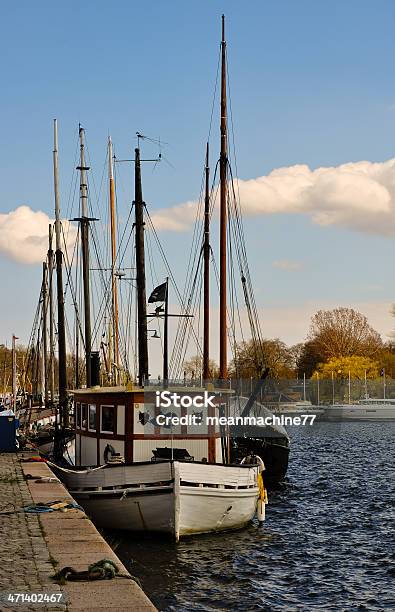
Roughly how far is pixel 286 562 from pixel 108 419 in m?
6.84

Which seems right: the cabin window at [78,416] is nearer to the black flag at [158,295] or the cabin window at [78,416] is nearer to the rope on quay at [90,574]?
the black flag at [158,295]

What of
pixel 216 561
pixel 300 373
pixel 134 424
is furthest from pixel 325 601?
pixel 300 373

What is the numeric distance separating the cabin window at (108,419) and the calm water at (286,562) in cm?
339

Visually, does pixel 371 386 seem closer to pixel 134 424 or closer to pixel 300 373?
pixel 300 373

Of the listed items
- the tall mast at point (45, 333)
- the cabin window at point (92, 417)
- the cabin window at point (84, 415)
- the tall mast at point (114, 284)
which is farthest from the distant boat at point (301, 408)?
the cabin window at point (92, 417)

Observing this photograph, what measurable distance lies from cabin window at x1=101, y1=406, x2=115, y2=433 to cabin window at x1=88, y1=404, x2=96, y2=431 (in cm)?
66

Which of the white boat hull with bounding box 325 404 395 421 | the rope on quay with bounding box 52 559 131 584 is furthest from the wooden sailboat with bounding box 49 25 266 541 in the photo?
the white boat hull with bounding box 325 404 395 421

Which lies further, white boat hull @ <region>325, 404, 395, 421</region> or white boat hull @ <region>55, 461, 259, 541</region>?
white boat hull @ <region>325, 404, 395, 421</region>

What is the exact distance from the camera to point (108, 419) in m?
26.5

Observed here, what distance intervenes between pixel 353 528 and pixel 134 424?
26.8ft

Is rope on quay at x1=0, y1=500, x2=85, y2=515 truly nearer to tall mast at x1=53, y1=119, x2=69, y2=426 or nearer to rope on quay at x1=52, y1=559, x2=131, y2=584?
rope on quay at x1=52, y1=559, x2=131, y2=584

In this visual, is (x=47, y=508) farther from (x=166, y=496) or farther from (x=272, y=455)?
(x=272, y=455)

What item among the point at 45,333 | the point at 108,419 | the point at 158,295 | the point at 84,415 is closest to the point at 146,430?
the point at 108,419

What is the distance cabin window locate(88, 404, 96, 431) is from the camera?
89.7ft
